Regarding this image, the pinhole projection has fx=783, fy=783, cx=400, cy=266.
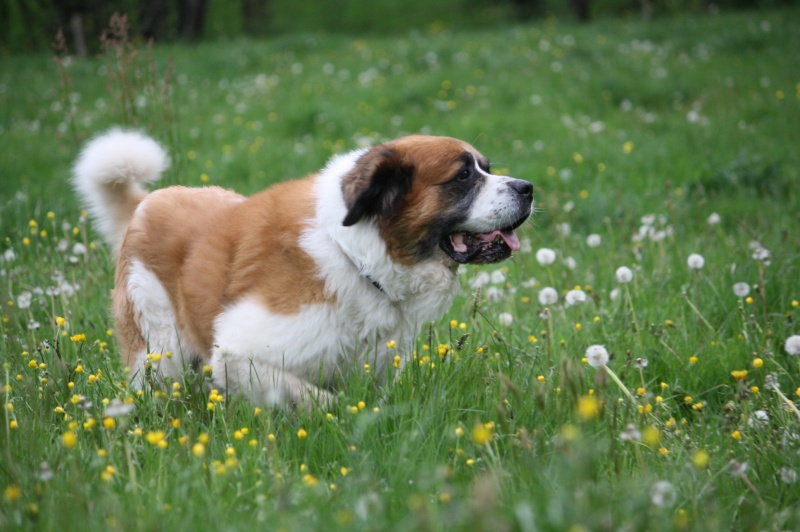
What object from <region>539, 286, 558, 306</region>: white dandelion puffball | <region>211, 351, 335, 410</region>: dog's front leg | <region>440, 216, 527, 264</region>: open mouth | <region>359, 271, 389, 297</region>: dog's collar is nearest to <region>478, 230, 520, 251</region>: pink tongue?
<region>440, 216, 527, 264</region>: open mouth

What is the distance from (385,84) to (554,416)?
29.5 ft

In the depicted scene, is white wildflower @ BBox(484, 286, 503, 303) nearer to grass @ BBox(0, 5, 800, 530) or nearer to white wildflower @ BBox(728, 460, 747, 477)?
grass @ BBox(0, 5, 800, 530)

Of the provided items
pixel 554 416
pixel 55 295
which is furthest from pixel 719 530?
pixel 55 295

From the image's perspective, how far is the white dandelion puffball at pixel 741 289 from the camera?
443 centimetres

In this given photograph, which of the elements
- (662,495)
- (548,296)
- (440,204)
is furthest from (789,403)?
(440,204)

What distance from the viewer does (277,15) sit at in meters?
27.7

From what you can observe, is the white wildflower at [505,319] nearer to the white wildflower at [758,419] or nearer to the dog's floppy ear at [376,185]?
the dog's floppy ear at [376,185]

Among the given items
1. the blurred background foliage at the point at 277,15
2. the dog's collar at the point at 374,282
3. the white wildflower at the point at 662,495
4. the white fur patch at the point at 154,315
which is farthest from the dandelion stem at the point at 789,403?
the blurred background foliage at the point at 277,15

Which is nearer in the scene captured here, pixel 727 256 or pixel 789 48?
pixel 727 256

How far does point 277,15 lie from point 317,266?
26079mm

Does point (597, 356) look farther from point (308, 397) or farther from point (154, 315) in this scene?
point (154, 315)

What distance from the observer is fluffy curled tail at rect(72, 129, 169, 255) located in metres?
4.24

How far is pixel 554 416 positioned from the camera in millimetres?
3166

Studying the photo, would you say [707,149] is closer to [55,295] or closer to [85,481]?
[55,295]
